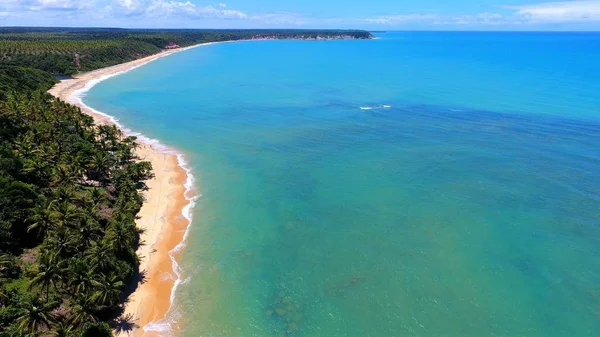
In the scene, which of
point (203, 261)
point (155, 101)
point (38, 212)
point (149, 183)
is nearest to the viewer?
point (38, 212)

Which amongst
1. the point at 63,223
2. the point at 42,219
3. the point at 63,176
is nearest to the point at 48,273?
the point at 63,223

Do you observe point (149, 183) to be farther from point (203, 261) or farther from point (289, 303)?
point (289, 303)

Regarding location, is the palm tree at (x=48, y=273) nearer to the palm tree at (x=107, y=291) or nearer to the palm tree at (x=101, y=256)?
the palm tree at (x=101, y=256)

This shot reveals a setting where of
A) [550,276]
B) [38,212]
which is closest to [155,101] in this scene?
[38,212]

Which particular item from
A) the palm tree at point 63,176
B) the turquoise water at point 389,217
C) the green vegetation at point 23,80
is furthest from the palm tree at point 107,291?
the green vegetation at point 23,80

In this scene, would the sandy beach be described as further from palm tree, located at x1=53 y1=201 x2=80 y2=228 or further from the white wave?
palm tree, located at x1=53 y1=201 x2=80 y2=228

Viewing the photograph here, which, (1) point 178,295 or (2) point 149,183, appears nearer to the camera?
(1) point 178,295
